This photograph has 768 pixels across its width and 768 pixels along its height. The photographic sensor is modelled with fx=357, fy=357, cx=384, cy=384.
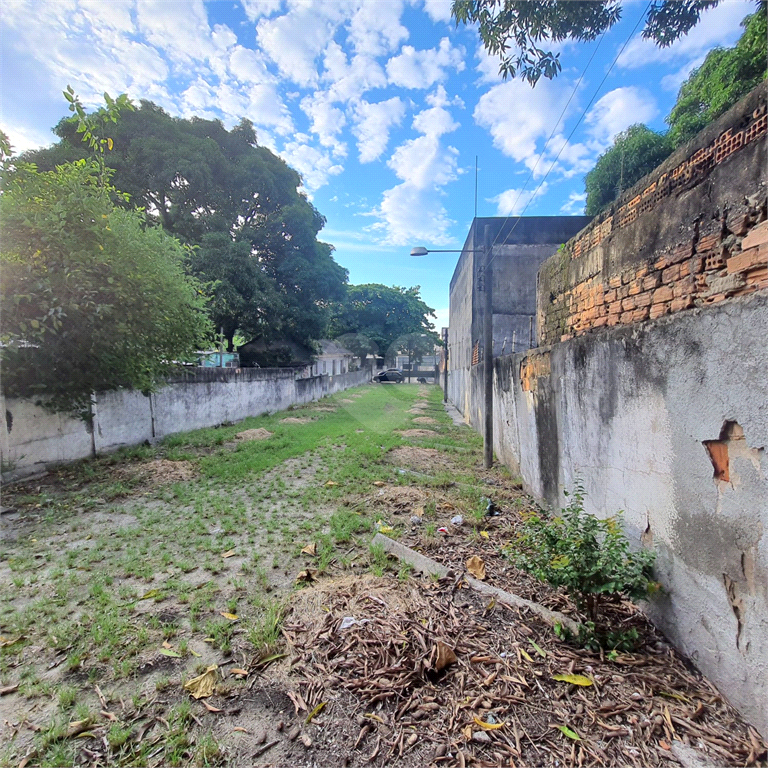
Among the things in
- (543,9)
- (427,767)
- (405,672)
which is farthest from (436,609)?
(543,9)

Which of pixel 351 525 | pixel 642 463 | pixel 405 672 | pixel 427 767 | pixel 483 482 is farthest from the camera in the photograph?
pixel 483 482

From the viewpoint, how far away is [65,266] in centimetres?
399

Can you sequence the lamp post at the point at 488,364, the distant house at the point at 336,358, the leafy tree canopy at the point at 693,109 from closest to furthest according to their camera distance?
the leafy tree canopy at the point at 693,109
the lamp post at the point at 488,364
the distant house at the point at 336,358

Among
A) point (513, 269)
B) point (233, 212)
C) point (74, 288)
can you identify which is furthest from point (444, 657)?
point (233, 212)

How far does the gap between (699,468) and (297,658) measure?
2.05 meters

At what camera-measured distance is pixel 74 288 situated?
158 inches

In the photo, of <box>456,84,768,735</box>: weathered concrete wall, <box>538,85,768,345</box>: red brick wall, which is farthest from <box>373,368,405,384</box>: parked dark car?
<box>456,84,768,735</box>: weathered concrete wall

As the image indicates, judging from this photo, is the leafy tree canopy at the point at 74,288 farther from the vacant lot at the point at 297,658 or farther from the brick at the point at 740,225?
the brick at the point at 740,225

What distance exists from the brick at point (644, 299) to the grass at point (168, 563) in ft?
7.41

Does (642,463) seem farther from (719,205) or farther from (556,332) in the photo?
(556,332)

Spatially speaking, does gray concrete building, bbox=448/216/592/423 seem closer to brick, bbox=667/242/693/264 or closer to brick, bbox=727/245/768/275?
brick, bbox=667/242/693/264

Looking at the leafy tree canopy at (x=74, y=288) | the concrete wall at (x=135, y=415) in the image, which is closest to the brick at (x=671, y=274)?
the leafy tree canopy at (x=74, y=288)

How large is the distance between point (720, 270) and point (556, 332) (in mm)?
1764

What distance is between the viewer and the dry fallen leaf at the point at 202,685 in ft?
5.08
